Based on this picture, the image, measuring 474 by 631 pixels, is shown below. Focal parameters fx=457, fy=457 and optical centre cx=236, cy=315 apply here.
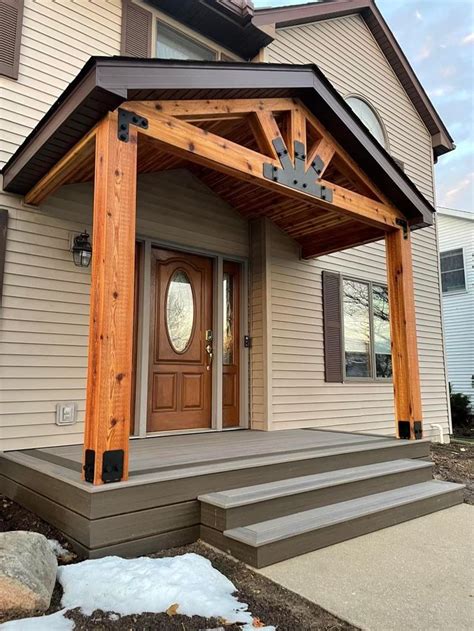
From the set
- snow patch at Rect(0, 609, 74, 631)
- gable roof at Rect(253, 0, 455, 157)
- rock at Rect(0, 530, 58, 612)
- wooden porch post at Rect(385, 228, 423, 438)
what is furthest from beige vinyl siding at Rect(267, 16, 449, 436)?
snow patch at Rect(0, 609, 74, 631)

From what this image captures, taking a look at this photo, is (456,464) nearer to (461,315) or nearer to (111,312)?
(111,312)

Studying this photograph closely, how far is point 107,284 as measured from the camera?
249cm

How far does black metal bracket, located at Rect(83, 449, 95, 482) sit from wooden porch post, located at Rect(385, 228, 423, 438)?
3.14 metres

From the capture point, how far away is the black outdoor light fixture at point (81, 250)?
12.9 ft

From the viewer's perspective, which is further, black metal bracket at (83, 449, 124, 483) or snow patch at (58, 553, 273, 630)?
black metal bracket at (83, 449, 124, 483)

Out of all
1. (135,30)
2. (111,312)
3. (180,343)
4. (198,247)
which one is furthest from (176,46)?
(111,312)

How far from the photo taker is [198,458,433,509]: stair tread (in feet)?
8.52

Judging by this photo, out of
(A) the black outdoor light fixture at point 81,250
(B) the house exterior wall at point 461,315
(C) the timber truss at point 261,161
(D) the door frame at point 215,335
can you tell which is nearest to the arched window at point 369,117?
(C) the timber truss at point 261,161

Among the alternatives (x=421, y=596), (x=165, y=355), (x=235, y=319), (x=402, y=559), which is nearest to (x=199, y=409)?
(x=165, y=355)

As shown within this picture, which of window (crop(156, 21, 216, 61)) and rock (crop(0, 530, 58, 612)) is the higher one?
window (crop(156, 21, 216, 61))

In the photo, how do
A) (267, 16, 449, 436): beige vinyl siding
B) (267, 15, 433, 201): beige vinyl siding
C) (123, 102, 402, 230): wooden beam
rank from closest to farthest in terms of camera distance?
(123, 102, 402, 230): wooden beam → (267, 16, 449, 436): beige vinyl siding → (267, 15, 433, 201): beige vinyl siding

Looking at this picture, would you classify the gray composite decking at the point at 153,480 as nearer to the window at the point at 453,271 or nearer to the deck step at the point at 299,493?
the deck step at the point at 299,493

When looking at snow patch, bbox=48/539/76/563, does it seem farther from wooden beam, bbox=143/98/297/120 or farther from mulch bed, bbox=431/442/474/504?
mulch bed, bbox=431/442/474/504

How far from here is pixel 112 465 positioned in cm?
238
